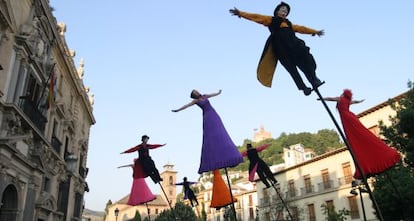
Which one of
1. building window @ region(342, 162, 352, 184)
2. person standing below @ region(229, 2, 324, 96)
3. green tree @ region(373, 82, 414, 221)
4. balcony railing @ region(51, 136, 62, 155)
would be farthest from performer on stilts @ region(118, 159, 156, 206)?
building window @ region(342, 162, 352, 184)

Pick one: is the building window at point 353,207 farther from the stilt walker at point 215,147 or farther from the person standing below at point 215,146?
the person standing below at point 215,146

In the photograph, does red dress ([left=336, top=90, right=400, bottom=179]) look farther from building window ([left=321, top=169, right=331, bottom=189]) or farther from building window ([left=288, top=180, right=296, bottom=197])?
building window ([left=288, top=180, right=296, bottom=197])

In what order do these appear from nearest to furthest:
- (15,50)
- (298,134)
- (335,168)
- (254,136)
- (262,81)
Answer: (262,81)
(15,50)
(335,168)
(298,134)
(254,136)

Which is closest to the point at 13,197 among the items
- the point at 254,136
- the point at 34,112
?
the point at 34,112

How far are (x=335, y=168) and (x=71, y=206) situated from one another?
1952 cm

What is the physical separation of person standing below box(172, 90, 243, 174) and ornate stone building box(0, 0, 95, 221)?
5.90 meters

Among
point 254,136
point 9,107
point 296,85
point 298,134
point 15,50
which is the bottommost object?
point 296,85

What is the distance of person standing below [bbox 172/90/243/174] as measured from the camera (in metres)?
6.47

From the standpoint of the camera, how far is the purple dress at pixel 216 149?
6.46m

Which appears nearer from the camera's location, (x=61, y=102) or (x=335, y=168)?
(x=61, y=102)

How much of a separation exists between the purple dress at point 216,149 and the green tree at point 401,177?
8.81 meters

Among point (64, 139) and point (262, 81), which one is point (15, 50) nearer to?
point (64, 139)

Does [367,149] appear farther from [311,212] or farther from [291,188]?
[291,188]

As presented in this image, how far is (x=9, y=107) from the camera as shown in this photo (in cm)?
1014
